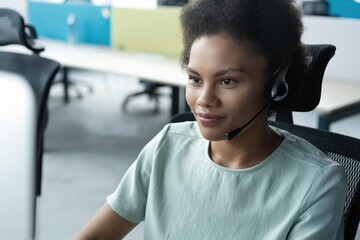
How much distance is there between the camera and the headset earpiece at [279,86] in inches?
35.0

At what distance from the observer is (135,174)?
3.33 ft

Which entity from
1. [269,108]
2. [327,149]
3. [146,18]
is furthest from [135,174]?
[146,18]

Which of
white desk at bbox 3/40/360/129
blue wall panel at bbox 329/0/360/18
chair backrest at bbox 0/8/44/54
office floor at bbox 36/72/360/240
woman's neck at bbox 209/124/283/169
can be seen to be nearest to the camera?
woman's neck at bbox 209/124/283/169

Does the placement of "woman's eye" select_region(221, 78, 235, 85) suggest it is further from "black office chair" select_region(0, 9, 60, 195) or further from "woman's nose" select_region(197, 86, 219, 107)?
"black office chair" select_region(0, 9, 60, 195)

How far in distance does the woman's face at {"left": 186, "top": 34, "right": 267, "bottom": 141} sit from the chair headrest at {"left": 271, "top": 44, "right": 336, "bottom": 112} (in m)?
0.09

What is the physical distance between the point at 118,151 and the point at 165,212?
249cm

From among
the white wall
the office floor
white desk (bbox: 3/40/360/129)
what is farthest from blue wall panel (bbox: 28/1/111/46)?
the white wall

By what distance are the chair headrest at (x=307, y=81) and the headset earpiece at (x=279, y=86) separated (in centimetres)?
3

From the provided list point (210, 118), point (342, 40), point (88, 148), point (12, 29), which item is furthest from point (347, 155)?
point (88, 148)

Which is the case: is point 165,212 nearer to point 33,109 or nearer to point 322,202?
point 322,202

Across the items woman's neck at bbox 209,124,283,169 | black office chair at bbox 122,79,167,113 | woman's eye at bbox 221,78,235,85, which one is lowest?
black office chair at bbox 122,79,167,113

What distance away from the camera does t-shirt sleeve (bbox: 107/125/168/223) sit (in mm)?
1015

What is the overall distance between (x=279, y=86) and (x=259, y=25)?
0.39 feet

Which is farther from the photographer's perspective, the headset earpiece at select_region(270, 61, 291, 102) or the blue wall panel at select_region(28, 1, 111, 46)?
the blue wall panel at select_region(28, 1, 111, 46)
